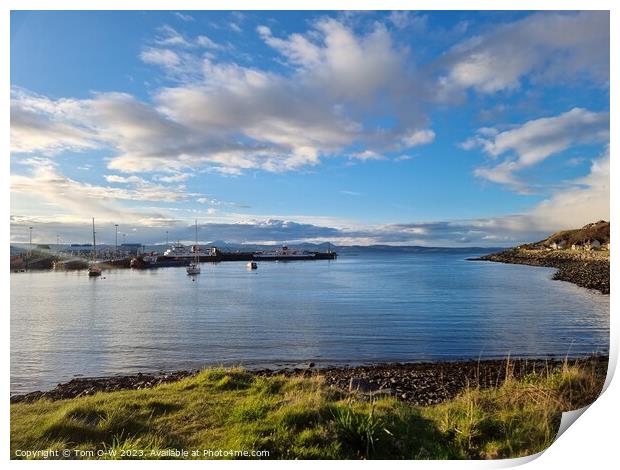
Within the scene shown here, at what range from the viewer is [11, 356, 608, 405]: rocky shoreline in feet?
20.2

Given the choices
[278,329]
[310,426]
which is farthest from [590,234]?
[278,329]

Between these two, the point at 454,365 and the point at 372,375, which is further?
the point at 454,365

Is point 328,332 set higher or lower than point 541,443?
lower

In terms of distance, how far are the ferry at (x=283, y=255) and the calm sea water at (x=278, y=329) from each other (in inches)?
1870

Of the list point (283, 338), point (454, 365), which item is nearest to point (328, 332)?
point (283, 338)

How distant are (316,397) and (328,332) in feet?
27.4

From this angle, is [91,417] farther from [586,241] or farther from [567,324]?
[567,324]

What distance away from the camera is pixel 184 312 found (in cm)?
1647

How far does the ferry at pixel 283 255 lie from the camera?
68356 millimetres

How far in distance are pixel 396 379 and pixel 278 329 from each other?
618cm

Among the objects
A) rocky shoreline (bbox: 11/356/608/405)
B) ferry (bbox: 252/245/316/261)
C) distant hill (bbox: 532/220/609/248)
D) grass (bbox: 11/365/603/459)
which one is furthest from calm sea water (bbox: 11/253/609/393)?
ferry (bbox: 252/245/316/261)

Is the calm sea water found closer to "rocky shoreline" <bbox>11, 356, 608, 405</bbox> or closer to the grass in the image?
"rocky shoreline" <bbox>11, 356, 608, 405</bbox>

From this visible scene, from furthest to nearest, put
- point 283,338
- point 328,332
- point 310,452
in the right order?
point 328,332
point 283,338
point 310,452

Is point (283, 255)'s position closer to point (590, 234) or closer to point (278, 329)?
point (278, 329)
